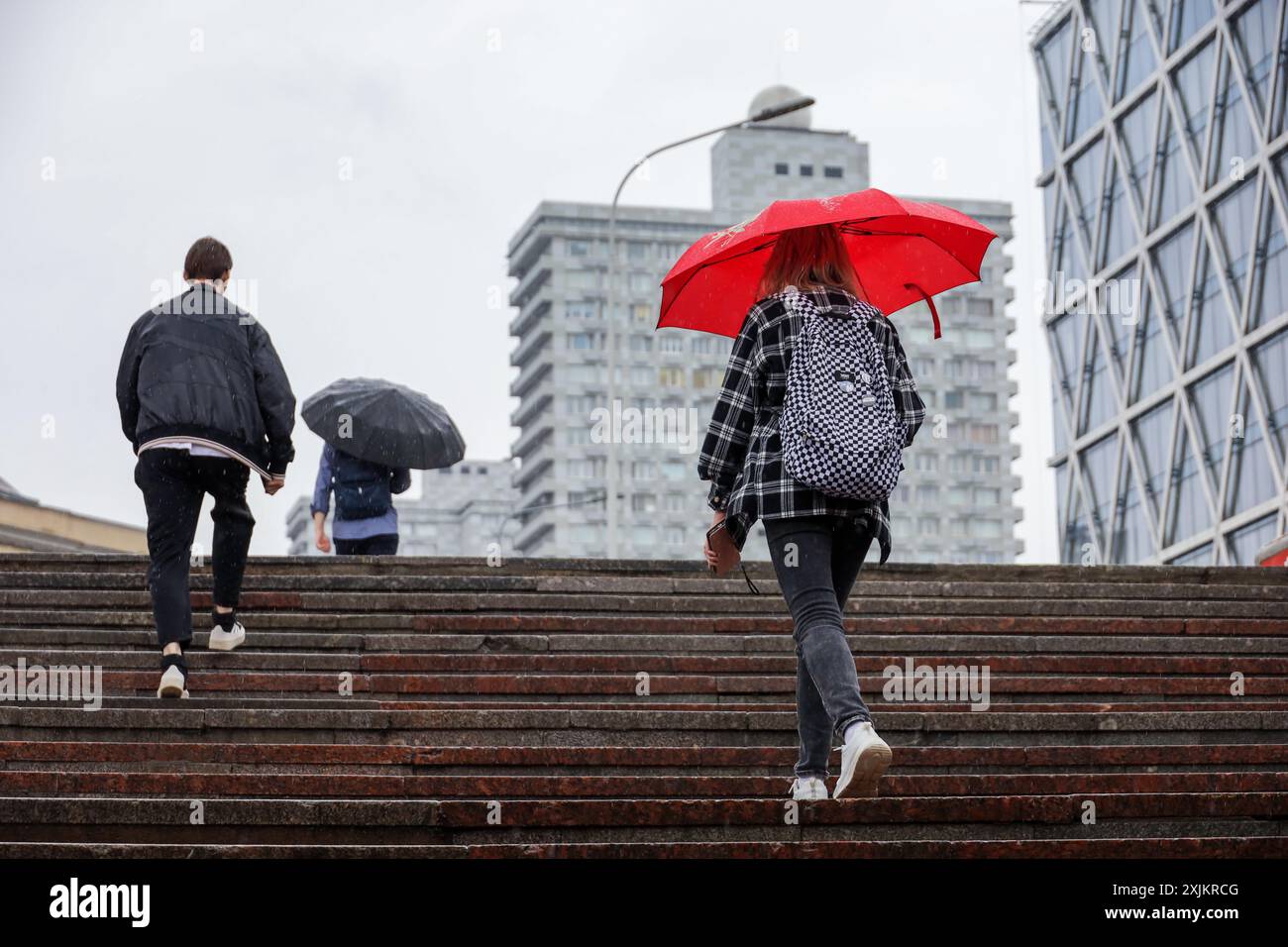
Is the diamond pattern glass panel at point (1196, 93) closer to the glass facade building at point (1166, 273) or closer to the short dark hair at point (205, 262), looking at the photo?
the glass facade building at point (1166, 273)

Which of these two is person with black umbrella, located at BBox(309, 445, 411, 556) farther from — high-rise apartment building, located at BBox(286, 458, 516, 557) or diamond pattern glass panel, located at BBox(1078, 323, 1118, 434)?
high-rise apartment building, located at BBox(286, 458, 516, 557)

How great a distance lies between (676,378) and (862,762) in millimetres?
129886

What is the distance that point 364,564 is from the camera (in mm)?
11180

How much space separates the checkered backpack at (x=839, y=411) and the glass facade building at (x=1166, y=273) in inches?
1847

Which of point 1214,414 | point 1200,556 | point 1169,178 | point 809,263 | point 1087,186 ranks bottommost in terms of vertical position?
point 809,263

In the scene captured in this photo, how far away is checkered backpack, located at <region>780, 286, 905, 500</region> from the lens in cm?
583

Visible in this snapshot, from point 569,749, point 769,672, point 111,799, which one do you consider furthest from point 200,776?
point 769,672

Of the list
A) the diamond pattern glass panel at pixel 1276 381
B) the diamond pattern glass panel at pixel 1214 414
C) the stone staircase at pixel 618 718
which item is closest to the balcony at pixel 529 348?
the diamond pattern glass panel at pixel 1214 414

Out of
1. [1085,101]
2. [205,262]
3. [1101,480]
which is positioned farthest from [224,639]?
[1085,101]

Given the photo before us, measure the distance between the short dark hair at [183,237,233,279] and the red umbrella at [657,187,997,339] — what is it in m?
2.60

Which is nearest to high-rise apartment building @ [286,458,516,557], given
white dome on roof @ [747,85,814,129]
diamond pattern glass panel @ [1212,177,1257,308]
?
white dome on roof @ [747,85,814,129]

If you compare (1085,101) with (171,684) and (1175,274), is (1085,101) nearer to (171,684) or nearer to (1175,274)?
(1175,274)

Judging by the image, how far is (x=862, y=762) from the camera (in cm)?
561

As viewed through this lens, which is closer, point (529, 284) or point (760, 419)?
point (760, 419)
